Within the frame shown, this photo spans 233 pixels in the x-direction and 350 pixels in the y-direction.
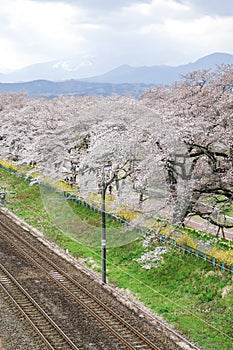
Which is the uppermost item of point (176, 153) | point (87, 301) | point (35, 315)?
point (176, 153)

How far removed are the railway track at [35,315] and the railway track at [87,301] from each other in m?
1.52

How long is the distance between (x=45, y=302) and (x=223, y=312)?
6608 millimetres

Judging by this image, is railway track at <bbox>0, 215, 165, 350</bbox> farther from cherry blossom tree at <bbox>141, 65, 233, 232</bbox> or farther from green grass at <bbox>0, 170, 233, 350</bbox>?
cherry blossom tree at <bbox>141, 65, 233, 232</bbox>

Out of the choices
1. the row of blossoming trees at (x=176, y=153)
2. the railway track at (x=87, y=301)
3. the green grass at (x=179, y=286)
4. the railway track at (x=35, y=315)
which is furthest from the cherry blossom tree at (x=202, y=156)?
the railway track at (x=35, y=315)

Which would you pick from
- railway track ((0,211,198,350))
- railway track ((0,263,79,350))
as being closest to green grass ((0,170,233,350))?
railway track ((0,211,198,350))

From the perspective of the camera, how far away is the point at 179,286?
62.1 ft

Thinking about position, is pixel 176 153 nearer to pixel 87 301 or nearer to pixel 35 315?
pixel 87 301

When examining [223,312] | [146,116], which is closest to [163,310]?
[223,312]

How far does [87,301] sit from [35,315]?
2.25m

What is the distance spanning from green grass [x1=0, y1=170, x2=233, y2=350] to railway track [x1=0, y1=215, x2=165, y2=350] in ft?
5.23

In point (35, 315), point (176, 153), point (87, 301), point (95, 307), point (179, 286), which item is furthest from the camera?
point (176, 153)

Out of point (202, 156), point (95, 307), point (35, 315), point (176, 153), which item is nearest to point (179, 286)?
point (95, 307)

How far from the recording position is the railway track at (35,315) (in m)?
14.6

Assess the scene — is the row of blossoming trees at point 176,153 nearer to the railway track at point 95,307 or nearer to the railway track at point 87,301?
the railway track at point 95,307
